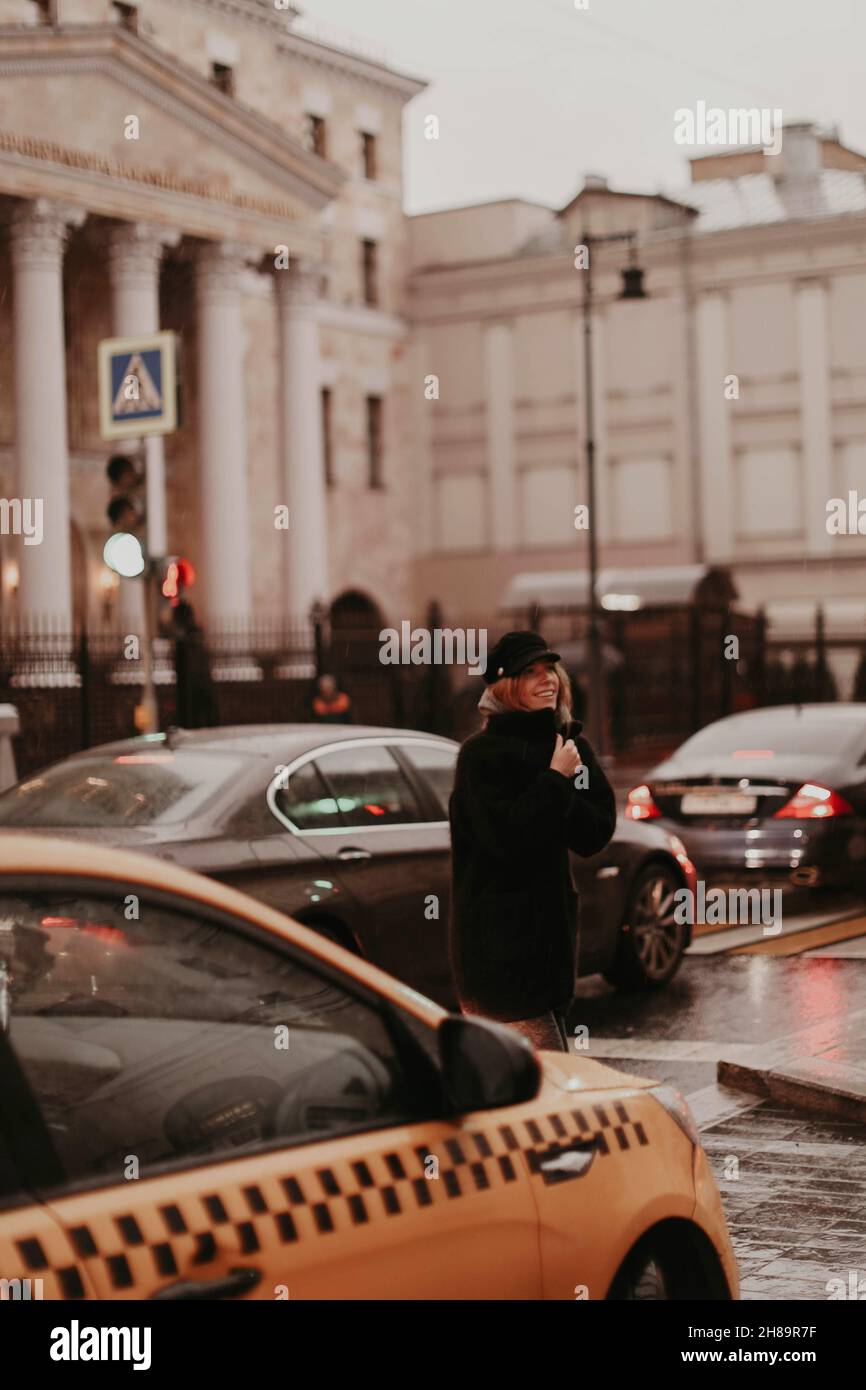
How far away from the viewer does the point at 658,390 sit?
51.1m

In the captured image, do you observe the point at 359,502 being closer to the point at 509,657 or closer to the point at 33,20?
the point at 33,20

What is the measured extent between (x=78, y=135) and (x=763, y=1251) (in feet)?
99.5

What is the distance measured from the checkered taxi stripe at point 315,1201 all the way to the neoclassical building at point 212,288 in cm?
2247

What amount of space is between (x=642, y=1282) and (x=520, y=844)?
1.90 m

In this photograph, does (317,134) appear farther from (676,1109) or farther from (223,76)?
(676,1109)

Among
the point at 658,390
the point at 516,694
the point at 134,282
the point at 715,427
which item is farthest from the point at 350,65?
the point at 516,694

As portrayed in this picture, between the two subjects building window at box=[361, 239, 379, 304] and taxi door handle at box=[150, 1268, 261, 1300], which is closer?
taxi door handle at box=[150, 1268, 261, 1300]

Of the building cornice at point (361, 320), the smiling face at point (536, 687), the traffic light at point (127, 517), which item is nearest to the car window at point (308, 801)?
the smiling face at point (536, 687)

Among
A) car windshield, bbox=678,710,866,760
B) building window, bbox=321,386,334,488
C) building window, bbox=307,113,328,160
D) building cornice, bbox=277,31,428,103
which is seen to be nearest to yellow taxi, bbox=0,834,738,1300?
car windshield, bbox=678,710,866,760

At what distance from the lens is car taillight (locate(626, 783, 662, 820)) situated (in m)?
14.1

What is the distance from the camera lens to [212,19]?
4191 centimetres

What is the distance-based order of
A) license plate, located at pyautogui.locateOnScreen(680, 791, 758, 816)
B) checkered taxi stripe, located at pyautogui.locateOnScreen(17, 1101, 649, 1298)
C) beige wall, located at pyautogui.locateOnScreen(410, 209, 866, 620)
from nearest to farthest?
checkered taxi stripe, located at pyautogui.locateOnScreen(17, 1101, 649, 1298) → license plate, located at pyautogui.locateOnScreen(680, 791, 758, 816) → beige wall, located at pyautogui.locateOnScreen(410, 209, 866, 620)

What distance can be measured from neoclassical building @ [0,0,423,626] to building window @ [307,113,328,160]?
70mm

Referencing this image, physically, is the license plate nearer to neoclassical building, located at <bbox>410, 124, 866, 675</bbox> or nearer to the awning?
the awning
